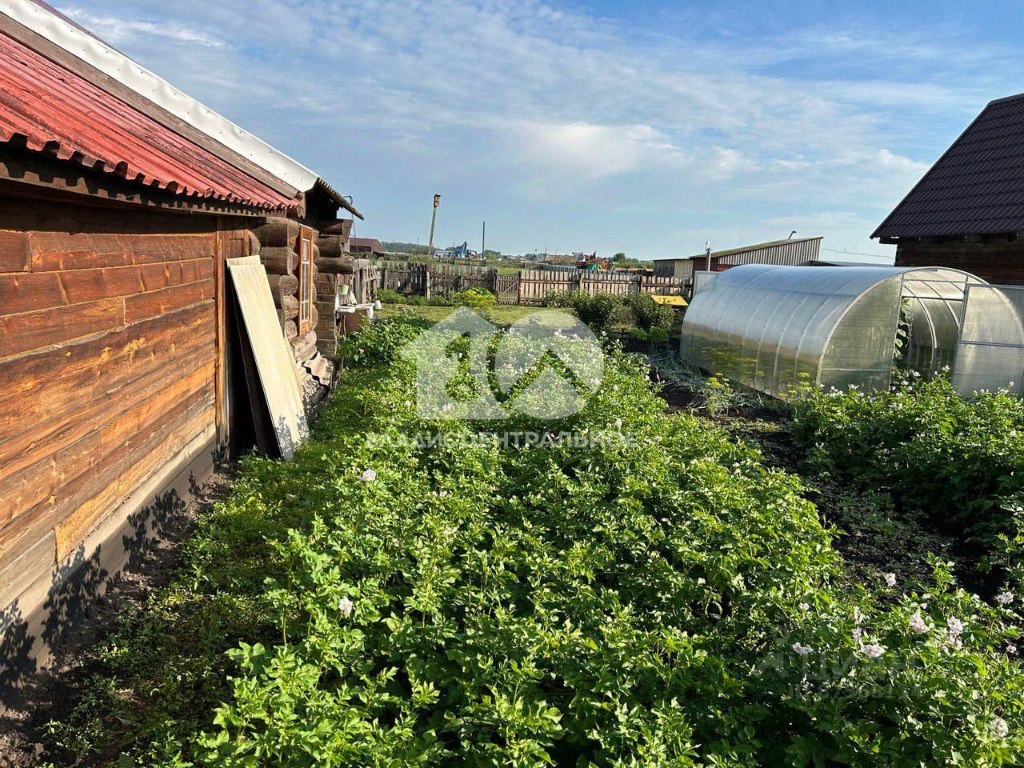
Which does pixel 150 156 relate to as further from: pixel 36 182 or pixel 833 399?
A: pixel 833 399

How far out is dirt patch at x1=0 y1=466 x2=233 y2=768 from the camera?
2.81m

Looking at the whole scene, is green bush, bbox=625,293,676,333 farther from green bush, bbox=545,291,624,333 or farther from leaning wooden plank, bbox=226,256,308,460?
leaning wooden plank, bbox=226,256,308,460

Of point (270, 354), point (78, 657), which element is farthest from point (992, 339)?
point (78, 657)

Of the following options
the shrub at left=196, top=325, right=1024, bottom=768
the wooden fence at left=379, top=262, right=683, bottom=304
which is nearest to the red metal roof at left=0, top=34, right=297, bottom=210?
the shrub at left=196, top=325, right=1024, bottom=768

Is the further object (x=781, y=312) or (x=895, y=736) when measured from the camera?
(x=781, y=312)

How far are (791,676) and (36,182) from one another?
3.08 meters

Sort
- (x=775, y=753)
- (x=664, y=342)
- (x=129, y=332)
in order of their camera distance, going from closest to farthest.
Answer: (x=775, y=753)
(x=129, y=332)
(x=664, y=342)

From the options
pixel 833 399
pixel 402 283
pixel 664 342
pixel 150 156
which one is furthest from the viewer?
pixel 402 283

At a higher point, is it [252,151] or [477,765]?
[252,151]

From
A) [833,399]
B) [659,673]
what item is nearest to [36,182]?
[659,673]

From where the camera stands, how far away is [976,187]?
13852 millimetres

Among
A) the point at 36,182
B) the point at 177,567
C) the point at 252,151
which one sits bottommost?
the point at 177,567

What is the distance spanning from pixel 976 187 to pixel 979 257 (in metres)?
1.69

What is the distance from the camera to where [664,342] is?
16.5 meters
